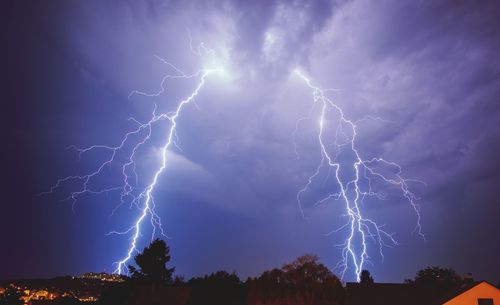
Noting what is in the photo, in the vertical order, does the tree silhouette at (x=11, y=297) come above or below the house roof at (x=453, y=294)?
below

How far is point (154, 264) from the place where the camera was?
3691 cm

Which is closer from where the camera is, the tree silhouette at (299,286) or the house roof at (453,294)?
the house roof at (453,294)

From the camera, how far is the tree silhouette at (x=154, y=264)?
3628 cm

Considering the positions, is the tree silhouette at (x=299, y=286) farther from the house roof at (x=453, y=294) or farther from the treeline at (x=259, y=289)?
the house roof at (x=453, y=294)

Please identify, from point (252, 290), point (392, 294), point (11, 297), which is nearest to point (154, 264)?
point (11, 297)

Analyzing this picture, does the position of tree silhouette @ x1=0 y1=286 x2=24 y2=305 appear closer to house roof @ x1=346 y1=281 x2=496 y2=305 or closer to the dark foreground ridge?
the dark foreground ridge

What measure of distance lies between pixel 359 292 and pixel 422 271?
21.1m

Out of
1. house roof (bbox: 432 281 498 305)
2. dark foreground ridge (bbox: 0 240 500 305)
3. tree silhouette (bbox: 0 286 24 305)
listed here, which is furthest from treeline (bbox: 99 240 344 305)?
tree silhouette (bbox: 0 286 24 305)

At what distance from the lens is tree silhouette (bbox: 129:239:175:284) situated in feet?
119

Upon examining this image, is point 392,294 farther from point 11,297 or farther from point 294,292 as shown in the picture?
point 11,297

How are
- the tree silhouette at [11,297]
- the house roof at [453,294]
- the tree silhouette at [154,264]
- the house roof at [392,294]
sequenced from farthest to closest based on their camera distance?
the tree silhouette at [154,264] → the tree silhouette at [11,297] → the house roof at [392,294] → the house roof at [453,294]

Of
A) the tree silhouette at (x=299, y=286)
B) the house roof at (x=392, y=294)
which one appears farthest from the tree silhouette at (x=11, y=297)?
the house roof at (x=392, y=294)

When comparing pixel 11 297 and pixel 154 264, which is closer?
pixel 11 297

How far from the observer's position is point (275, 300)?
816 inches
